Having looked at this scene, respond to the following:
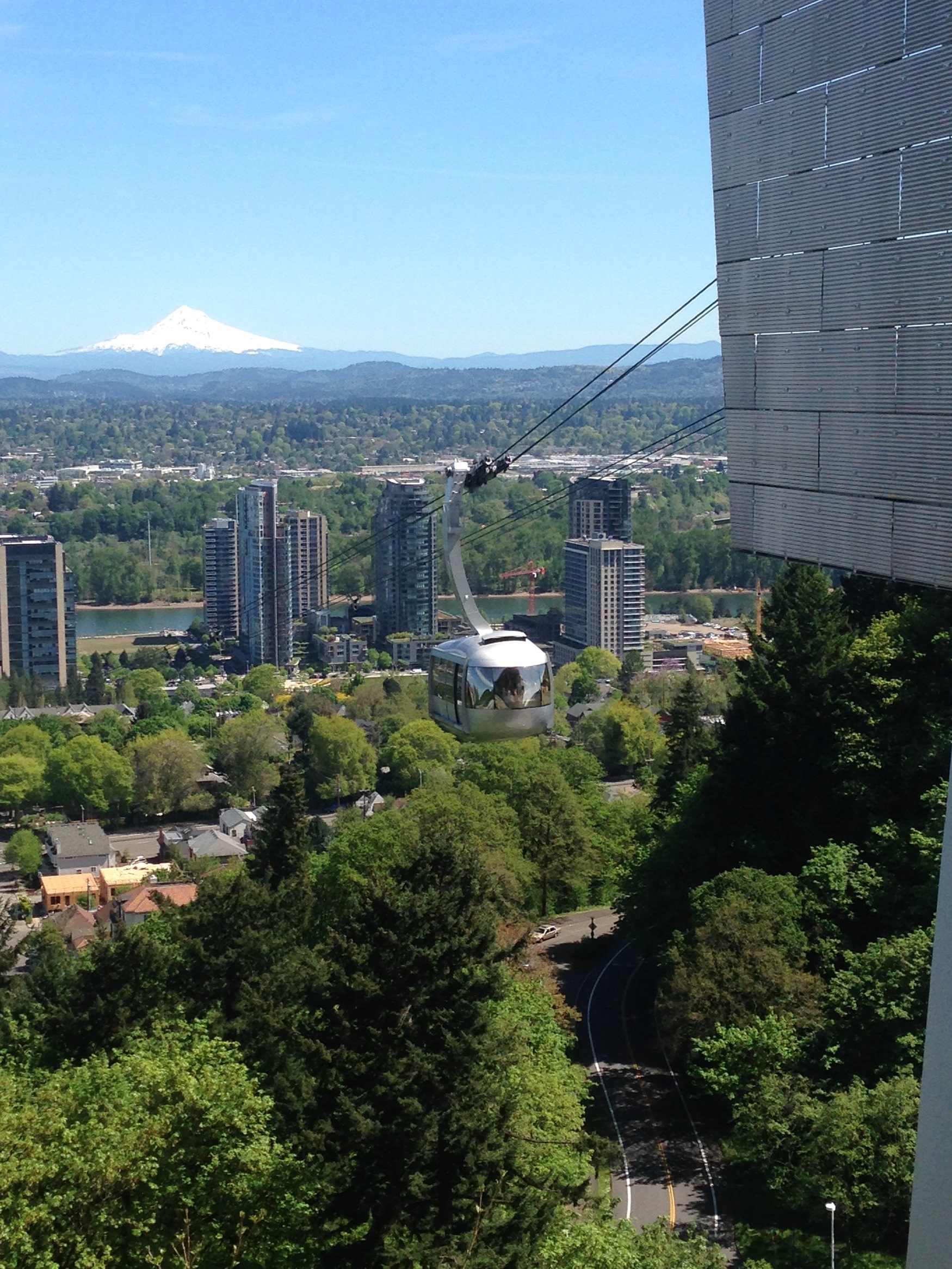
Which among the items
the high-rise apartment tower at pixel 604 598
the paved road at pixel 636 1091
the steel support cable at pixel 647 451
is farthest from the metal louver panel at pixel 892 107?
the high-rise apartment tower at pixel 604 598

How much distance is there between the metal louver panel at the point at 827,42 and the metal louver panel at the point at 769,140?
0.06 metres

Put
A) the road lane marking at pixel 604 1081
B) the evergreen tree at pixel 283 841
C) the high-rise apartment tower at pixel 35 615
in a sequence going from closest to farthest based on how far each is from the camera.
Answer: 1. the road lane marking at pixel 604 1081
2. the evergreen tree at pixel 283 841
3. the high-rise apartment tower at pixel 35 615

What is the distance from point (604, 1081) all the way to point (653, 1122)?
0.77m

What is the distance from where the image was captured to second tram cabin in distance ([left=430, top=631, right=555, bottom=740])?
6.41 metres

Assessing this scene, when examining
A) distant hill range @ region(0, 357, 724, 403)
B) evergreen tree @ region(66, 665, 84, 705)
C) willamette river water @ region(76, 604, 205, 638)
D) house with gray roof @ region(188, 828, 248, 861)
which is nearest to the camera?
house with gray roof @ region(188, 828, 248, 861)

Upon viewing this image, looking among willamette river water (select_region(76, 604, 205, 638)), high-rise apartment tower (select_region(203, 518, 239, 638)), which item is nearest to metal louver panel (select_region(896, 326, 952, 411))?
high-rise apartment tower (select_region(203, 518, 239, 638))

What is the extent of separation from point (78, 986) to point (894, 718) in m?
5.61

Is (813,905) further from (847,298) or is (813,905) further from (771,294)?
(847,298)

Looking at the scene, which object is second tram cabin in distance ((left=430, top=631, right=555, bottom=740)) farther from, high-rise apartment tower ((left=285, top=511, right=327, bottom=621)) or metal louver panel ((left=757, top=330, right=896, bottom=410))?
high-rise apartment tower ((left=285, top=511, right=327, bottom=621))

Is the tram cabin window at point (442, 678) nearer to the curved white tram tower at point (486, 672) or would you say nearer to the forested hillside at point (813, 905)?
the curved white tram tower at point (486, 672)

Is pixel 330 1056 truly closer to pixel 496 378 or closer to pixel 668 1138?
pixel 668 1138

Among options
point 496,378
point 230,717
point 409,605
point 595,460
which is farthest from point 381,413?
→ point 230,717

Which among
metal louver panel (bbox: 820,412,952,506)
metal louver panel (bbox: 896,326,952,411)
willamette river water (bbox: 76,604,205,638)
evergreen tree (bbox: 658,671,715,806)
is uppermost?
metal louver panel (bbox: 896,326,952,411)

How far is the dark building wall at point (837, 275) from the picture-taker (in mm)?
4824
